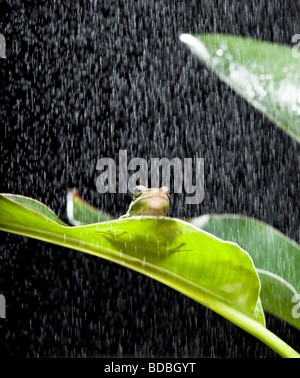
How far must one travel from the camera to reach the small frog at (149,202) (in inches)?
36.8

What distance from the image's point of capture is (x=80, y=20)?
1.15 m

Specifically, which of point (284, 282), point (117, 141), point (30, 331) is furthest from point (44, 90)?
point (284, 282)

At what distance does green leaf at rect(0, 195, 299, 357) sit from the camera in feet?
2.37

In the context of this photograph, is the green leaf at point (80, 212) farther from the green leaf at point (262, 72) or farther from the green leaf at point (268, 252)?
the green leaf at point (262, 72)

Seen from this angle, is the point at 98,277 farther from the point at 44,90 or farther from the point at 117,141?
the point at 44,90

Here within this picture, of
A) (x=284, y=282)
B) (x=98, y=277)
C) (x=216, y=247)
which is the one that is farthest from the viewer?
(x=98, y=277)

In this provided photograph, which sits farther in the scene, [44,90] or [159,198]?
[44,90]

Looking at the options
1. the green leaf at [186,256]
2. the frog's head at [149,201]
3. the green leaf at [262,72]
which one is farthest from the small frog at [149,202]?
the green leaf at [262,72]

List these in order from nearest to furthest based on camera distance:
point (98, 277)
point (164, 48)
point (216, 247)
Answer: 1. point (216, 247)
2. point (98, 277)
3. point (164, 48)

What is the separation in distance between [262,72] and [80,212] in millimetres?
570

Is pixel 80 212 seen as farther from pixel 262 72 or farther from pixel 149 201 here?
pixel 262 72

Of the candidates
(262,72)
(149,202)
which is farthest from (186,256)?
(262,72)

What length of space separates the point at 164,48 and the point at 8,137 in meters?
0.52

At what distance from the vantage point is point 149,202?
3.11 ft
